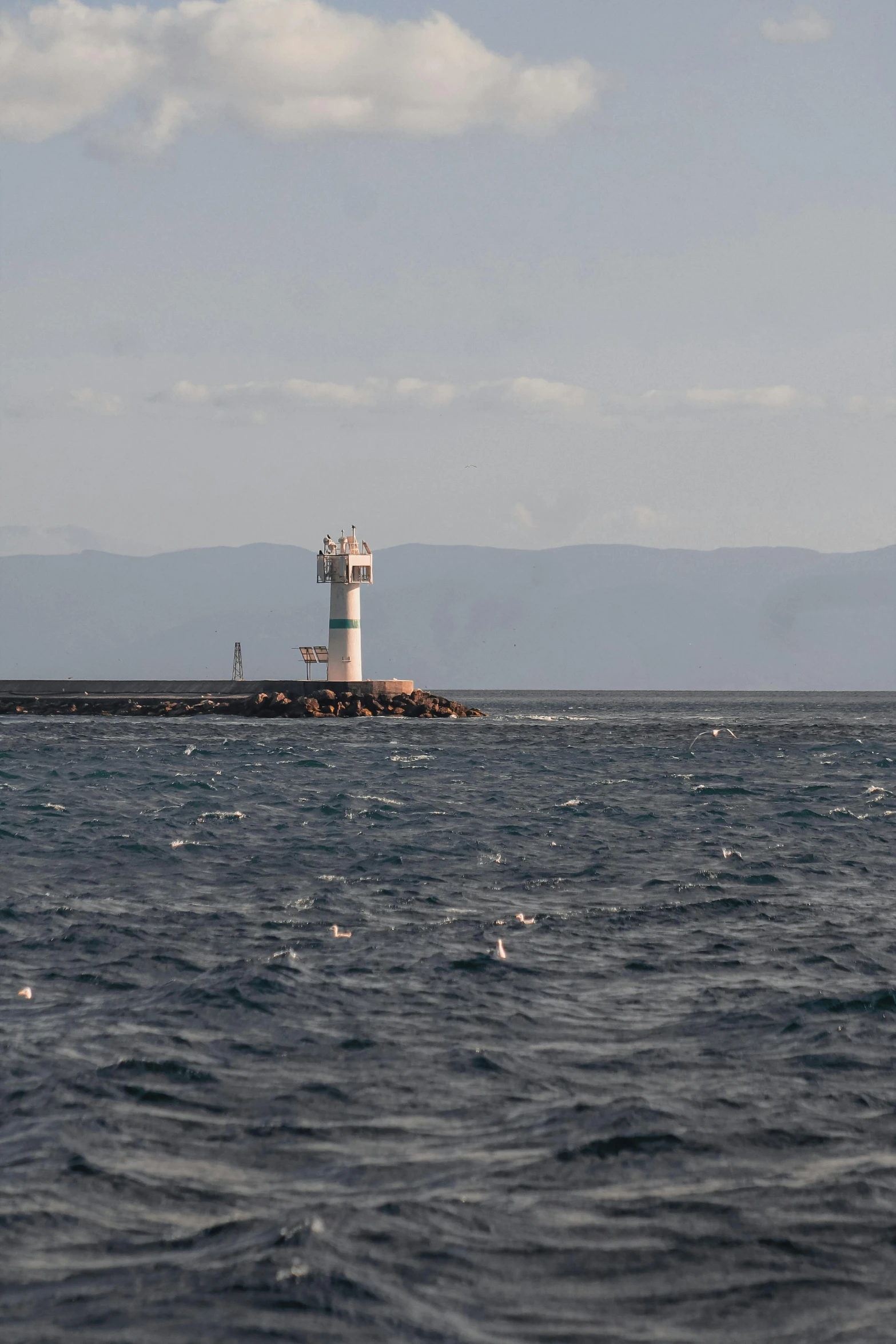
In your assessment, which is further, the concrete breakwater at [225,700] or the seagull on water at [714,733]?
the concrete breakwater at [225,700]

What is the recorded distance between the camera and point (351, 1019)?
487 inches

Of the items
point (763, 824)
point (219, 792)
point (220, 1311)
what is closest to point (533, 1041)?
point (220, 1311)

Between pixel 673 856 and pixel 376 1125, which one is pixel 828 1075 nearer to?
pixel 376 1125

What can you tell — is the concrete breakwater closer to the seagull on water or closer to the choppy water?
the seagull on water

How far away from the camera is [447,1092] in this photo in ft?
33.3

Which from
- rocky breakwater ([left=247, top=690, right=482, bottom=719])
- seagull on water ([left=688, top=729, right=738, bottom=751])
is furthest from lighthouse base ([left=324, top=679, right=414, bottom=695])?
seagull on water ([left=688, top=729, right=738, bottom=751])

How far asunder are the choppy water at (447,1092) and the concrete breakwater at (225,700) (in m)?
64.0

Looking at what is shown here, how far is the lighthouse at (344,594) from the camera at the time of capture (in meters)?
87.8

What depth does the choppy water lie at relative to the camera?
6.99m

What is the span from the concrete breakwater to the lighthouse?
1563 millimetres

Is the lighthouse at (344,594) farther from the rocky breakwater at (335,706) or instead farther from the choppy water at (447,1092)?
the choppy water at (447,1092)

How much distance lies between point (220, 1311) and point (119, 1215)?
1.38m

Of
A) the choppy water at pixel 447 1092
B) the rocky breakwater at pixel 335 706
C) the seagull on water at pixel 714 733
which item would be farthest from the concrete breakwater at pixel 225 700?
the choppy water at pixel 447 1092

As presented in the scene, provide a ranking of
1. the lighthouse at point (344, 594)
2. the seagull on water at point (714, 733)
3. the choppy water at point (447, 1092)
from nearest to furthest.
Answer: the choppy water at point (447, 1092) → the seagull on water at point (714, 733) → the lighthouse at point (344, 594)
